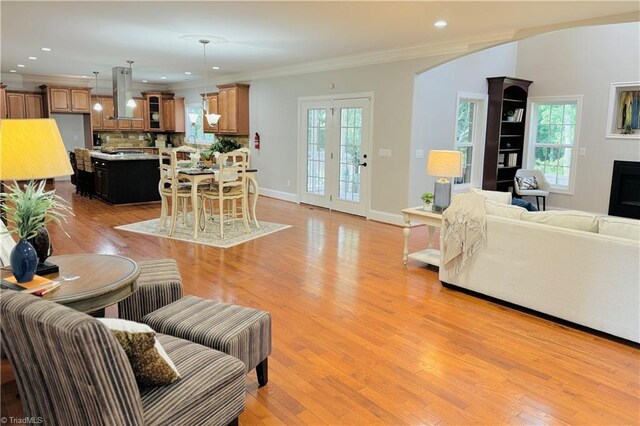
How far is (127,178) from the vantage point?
8219mm

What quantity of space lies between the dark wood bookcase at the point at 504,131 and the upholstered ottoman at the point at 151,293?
22.0 feet

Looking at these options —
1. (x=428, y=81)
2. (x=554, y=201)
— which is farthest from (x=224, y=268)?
(x=554, y=201)

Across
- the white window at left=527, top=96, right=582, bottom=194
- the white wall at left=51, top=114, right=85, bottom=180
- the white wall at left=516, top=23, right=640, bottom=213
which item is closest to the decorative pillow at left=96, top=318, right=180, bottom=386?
the white wall at left=516, top=23, right=640, bottom=213

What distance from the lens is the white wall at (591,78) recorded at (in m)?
7.44

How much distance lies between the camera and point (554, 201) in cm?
855

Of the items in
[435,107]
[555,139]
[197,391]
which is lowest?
[197,391]

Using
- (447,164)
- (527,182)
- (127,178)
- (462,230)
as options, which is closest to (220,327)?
(462,230)

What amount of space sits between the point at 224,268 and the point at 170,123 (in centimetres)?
889

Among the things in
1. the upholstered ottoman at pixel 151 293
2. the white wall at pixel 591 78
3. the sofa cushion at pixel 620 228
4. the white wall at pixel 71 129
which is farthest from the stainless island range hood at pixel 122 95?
the sofa cushion at pixel 620 228

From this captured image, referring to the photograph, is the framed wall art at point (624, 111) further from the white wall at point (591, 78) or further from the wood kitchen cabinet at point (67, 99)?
the wood kitchen cabinet at point (67, 99)

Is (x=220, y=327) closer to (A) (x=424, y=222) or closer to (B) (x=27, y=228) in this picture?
(B) (x=27, y=228)

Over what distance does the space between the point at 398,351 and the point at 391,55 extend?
499cm

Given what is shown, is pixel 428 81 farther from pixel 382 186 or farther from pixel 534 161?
pixel 534 161

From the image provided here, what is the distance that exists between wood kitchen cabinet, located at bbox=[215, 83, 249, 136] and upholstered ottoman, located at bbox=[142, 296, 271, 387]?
24.9 feet
